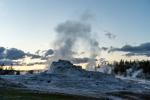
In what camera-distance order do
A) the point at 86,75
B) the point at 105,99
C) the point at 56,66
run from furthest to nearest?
the point at 56,66, the point at 86,75, the point at 105,99

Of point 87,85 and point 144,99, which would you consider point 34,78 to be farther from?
point 144,99

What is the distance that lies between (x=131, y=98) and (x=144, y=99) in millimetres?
6202

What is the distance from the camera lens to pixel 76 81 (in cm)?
13775

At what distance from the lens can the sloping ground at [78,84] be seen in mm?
104625

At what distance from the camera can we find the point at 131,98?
95.4 m

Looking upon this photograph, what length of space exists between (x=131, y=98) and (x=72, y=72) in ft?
259

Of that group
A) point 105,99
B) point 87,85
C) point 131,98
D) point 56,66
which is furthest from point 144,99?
point 56,66

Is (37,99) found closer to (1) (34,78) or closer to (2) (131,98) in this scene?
(2) (131,98)

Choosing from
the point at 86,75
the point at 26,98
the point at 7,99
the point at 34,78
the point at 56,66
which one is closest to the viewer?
the point at 7,99

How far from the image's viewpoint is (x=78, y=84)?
427 ft

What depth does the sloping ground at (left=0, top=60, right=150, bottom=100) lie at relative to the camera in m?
105

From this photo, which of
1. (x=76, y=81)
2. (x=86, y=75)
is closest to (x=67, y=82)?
(x=76, y=81)

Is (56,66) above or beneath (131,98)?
above

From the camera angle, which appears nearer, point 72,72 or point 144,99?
point 144,99
